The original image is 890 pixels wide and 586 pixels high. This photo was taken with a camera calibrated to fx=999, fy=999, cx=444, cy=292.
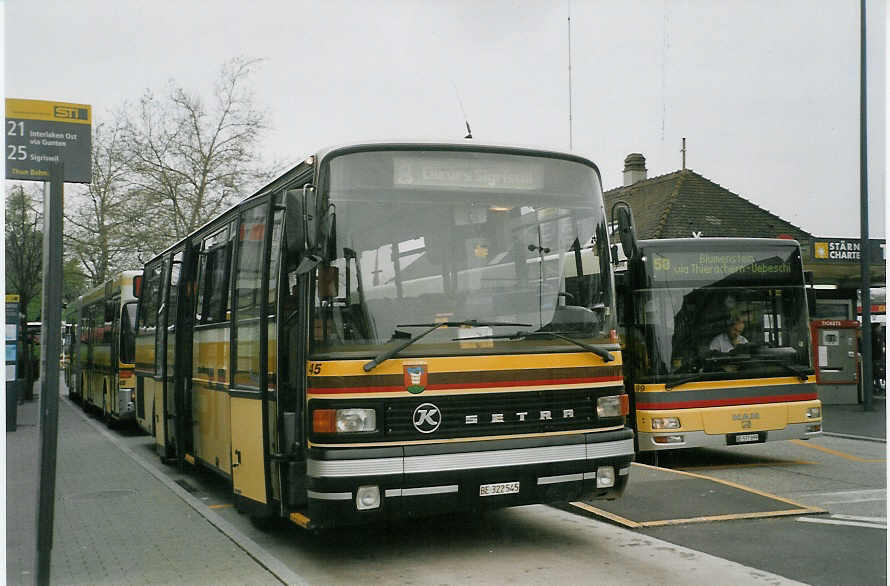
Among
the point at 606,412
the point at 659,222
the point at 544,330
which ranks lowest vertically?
the point at 606,412

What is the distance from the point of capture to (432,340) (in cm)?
716

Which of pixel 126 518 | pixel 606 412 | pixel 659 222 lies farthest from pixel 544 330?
pixel 659 222

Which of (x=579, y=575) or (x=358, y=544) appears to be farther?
(x=358, y=544)

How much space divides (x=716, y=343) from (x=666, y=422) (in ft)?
4.14

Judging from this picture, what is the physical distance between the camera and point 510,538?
8422 millimetres

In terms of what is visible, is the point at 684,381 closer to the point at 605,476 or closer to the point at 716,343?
the point at 716,343

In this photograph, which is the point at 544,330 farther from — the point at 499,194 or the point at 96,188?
the point at 96,188

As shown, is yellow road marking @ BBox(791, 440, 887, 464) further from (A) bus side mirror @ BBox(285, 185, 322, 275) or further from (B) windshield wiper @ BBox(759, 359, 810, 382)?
(A) bus side mirror @ BBox(285, 185, 322, 275)

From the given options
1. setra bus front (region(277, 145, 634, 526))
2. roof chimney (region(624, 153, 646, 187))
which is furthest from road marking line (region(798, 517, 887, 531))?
roof chimney (region(624, 153, 646, 187))

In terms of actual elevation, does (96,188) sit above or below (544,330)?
above

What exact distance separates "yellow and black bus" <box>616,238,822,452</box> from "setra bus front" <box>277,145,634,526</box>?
477 cm

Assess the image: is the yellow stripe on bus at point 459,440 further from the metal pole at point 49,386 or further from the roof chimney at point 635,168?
the roof chimney at point 635,168

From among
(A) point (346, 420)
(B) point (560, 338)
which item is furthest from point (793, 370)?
(A) point (346, 420)

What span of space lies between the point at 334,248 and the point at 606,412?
2.46 meters
